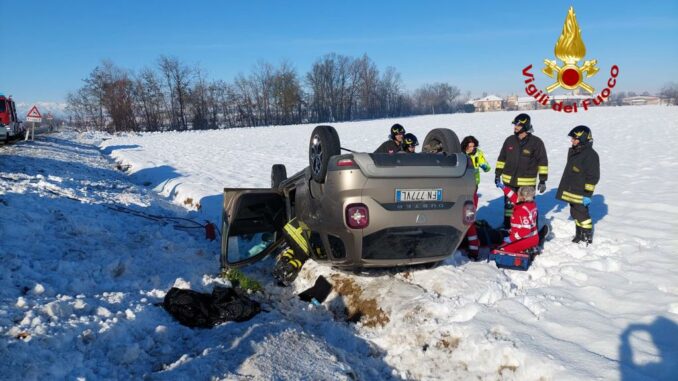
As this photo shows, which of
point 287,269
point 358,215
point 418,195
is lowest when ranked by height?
point 287,269

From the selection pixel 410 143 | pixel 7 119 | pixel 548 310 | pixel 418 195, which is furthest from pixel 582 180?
pixel 7 119

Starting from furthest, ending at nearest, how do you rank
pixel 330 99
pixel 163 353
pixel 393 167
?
1. pixel 330 99
2. pixel 393 167
3. pixel 163 353

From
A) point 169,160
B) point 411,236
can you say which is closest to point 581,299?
point 411,236

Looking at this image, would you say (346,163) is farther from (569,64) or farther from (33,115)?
(33,115)

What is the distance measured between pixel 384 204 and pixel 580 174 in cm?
367

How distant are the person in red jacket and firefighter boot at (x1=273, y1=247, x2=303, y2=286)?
2511 millimetres

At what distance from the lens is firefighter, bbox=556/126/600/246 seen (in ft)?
19.0

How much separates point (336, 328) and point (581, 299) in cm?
244

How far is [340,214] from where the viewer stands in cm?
375

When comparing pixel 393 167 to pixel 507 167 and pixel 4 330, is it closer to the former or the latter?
pixel 4 330

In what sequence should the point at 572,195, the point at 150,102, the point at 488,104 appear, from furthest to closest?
the point at 488,104 → the point at 150,102 → the point at 572,195

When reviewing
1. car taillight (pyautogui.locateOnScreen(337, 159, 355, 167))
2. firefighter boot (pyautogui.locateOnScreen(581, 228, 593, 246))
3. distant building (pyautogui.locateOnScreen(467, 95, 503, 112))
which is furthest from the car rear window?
distant building (pyautogui.locateOnScreen(467, 95, 503, 112))

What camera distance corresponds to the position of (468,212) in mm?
3975

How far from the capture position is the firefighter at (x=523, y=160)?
647cm
